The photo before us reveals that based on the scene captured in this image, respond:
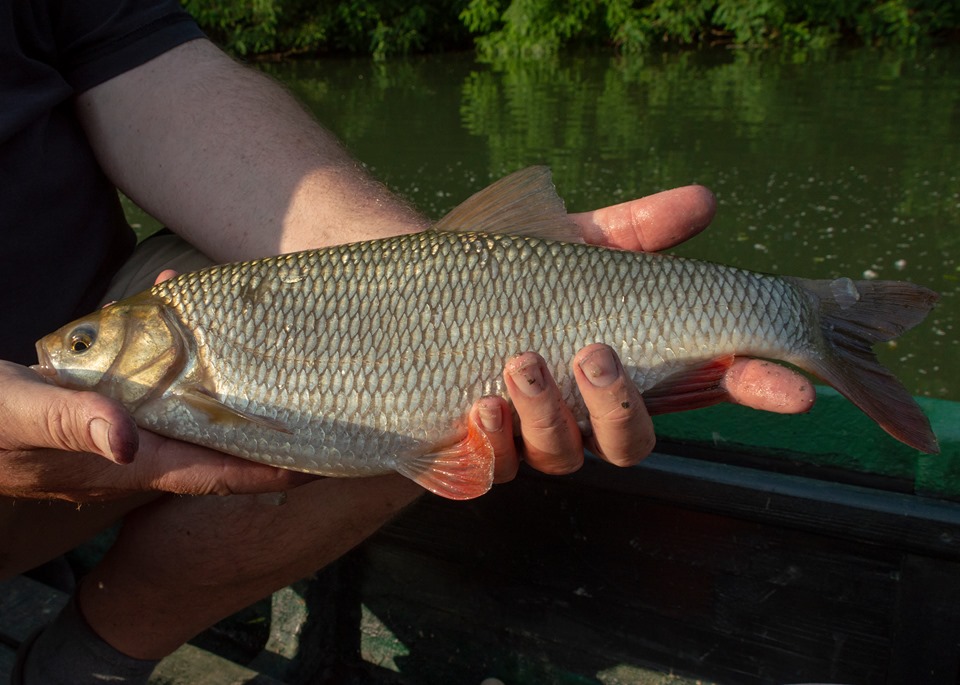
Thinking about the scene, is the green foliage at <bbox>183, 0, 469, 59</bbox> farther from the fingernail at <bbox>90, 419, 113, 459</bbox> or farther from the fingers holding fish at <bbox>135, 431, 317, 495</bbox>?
the fingernail at <bbox>90, 419, 113, 459</bbox>

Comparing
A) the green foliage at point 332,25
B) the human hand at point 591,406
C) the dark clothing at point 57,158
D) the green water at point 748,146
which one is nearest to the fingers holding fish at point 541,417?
the human hand at point 591,406

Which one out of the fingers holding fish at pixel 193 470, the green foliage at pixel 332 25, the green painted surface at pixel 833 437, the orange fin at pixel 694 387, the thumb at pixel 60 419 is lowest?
the green foliage at pixel 332 25

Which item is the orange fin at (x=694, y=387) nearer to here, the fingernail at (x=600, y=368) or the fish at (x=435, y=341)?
the fish at (x=435, y=341)

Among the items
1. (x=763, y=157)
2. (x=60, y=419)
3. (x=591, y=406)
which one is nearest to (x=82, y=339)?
(x=60, y=419)

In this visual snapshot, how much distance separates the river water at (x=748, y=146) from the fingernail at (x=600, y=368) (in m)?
3.55

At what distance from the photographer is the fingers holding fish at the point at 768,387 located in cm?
146

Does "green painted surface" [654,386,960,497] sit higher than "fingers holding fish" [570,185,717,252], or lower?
lower

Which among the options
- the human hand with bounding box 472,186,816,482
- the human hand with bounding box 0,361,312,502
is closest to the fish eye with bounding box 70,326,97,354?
the human hand with bounding box 0,361,312,502

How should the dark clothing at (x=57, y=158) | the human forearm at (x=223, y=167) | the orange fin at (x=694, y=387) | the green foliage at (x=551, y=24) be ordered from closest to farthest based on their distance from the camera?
the orange fin at (x=694, y=387) < the dark clothing at (x=57, y=158) < the human forearm at (x=223, y=167) < the green foliage at (x=551, y=24)

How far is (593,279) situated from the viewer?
1501 millimetres

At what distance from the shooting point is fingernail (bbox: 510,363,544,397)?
142 centimetres

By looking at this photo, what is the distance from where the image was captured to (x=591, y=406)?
4.79ft

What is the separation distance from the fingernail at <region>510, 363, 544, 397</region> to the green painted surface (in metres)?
0.71

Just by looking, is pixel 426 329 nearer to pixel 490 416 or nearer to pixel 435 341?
pixel 435 341
